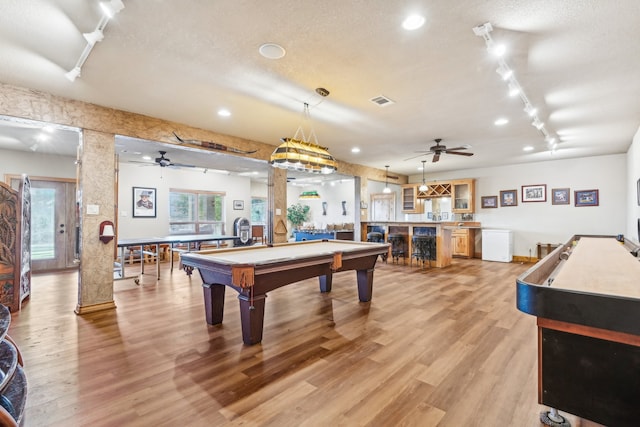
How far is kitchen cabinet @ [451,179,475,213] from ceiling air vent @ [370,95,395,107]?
6.33m

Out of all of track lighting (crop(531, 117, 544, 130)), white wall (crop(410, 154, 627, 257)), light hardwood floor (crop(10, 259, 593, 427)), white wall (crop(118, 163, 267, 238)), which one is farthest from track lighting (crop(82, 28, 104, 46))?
white wall (crop(410, 154, 627, 257))

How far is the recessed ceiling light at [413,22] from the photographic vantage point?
7.24 ft

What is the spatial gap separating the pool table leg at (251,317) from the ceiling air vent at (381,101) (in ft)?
9.07

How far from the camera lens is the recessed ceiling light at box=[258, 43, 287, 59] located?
2.61 meters

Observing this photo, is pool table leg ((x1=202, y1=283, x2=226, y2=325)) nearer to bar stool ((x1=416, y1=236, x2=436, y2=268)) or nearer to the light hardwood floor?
the light hardwood floor

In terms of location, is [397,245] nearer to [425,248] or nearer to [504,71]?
[425,248]

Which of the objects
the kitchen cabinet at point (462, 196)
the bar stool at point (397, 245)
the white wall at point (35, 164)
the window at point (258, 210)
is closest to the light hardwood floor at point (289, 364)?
the bar stool at point (397, 245)

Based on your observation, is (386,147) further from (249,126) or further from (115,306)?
(115,306)

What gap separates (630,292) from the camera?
1259mm

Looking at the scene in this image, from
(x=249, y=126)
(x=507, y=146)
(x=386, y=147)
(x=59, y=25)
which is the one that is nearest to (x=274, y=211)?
(x=249, y=126)

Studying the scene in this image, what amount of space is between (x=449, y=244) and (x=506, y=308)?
12.0ft

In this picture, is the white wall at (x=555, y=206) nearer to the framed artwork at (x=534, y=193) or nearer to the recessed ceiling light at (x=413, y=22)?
the framed artwork at (x=534, y=193)

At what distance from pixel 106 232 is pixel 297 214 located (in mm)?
8901

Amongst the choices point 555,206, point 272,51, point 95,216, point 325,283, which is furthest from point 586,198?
point 95,216
